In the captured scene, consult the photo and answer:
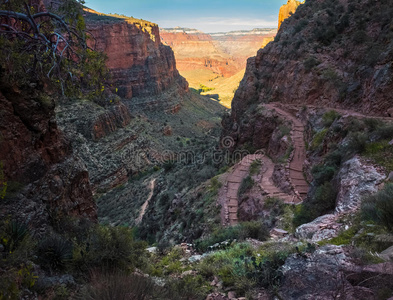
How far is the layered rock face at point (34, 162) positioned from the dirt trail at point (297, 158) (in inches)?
340

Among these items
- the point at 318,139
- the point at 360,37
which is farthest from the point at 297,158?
the point at 360,37

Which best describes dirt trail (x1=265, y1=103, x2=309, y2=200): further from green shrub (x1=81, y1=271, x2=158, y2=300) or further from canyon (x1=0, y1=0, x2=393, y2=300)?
green shrub (x1=81, y1=271, x2=158, y2=300)

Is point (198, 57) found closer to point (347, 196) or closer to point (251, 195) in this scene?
point (251, 195)

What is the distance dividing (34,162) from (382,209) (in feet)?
24.6

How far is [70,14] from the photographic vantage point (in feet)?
19.2

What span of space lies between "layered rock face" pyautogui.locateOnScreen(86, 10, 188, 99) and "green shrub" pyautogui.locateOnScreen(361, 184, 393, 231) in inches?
2071

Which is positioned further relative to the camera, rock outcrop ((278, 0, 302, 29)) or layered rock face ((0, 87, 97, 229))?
rock outcrop ((278, 0, 302, 29))

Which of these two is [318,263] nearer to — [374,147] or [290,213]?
[290,213]

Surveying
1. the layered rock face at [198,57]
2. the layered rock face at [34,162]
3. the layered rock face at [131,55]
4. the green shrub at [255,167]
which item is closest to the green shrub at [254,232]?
the layered rock face at [34,162]

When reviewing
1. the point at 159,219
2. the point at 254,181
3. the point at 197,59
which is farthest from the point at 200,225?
the point at 197,59

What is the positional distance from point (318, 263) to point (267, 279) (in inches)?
35.8

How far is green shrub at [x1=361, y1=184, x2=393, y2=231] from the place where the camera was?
213 inches

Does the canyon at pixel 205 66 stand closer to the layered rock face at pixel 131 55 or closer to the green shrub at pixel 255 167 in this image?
the layered rock face at pixel 131 55

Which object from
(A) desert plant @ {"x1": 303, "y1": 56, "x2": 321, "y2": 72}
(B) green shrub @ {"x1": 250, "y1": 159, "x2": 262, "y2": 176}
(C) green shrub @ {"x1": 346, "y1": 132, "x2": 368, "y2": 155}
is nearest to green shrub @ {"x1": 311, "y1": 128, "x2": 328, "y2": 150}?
(B) green shrub @ {"x1": 250, "y1": 159, "x2": 262, "y2": 176}
